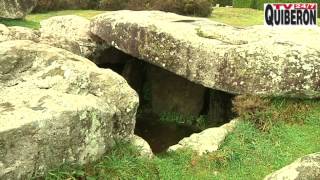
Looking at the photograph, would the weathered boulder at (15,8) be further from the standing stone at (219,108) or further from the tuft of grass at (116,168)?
the tuft of grass at (116,168)

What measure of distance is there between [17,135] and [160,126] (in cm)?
538

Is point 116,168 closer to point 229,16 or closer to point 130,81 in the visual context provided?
point 130,81

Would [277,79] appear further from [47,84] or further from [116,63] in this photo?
[116,63]

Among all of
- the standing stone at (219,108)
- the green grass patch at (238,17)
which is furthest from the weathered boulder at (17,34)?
the green grass patch at (238,17)

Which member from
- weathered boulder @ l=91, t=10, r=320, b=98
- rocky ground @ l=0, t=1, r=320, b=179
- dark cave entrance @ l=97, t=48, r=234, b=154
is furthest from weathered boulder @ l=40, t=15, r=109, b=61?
weathered boulder @ l=91, t=10, r=320, b=98

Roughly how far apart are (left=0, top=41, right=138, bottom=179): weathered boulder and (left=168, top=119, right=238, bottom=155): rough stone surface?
1.17m

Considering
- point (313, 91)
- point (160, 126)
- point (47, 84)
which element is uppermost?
point (47, 84)

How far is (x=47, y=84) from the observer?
741 centimetres

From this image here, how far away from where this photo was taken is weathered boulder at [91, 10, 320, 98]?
921cm

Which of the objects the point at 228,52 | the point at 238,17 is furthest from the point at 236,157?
the point at 238,17

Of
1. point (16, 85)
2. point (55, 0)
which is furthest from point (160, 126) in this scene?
point (55, 0)

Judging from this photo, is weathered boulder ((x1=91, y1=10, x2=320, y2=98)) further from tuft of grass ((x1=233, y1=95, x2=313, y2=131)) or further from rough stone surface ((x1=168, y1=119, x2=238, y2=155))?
rough stone surface ((x1=168, y1=119, x2=238, y2=155))

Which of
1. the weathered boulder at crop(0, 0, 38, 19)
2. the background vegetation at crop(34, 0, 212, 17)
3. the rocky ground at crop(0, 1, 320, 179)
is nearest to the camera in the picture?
the rocky ground at crop(0, 1, 320, 179)

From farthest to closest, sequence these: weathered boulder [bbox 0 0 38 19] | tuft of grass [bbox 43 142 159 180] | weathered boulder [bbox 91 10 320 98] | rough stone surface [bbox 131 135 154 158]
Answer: weathered boulder [bbox 0 0 38 19] < weathered boulder [bbox 91 10 320 98] < rough stone surface [bbox 131 135 154 158] < tuft of grass [bbox 43 142 159 180]
